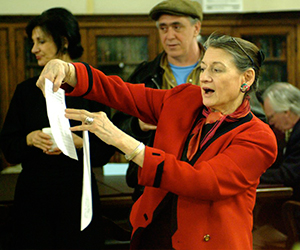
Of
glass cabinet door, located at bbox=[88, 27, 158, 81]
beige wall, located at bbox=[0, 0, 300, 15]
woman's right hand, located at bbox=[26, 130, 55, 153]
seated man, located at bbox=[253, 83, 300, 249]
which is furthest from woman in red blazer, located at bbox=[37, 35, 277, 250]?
beige wall, located at bbox=[0, 0, 300, 15]

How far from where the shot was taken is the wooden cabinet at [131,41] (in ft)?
14.3

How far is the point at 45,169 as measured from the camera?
1.89m

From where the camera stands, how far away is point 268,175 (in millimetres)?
2824

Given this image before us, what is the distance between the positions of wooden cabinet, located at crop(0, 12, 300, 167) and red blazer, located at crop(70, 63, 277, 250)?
312 centimetres

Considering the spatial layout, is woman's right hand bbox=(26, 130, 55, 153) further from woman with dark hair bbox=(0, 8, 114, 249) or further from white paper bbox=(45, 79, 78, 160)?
white paper bbox=(45, 79, 78, 160)

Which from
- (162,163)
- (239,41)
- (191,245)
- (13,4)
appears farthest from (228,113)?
(13,4)

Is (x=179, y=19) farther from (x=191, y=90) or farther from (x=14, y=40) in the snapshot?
(x=14, y=40)

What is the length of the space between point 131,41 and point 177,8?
2.32 m

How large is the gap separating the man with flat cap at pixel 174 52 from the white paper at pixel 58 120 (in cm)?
92

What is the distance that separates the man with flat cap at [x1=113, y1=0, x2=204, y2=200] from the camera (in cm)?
219

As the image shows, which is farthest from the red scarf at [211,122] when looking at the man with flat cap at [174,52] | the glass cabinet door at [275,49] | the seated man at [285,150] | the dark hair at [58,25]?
the glass cabinet door at [275,49]

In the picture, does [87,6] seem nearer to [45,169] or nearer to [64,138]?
[45,169]

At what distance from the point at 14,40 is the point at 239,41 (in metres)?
3.50

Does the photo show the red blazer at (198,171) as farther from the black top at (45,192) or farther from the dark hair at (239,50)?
the black top at (45,192)
